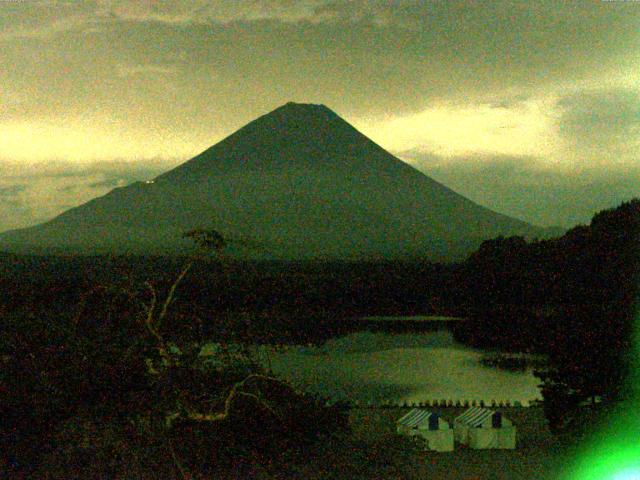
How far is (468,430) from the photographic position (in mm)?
13219

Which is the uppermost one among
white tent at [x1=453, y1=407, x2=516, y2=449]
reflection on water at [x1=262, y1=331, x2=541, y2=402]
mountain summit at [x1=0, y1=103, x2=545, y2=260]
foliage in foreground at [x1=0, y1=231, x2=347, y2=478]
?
mountain summit at [x1=0, y1=103, x2=545, y2=260]

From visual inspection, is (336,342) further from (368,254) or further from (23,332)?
(368,254)

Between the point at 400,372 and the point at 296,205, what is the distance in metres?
85.1

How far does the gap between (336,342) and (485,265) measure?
489 inches

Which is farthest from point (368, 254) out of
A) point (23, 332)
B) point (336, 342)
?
point (23, 332)

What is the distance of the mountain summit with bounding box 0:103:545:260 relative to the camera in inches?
3989

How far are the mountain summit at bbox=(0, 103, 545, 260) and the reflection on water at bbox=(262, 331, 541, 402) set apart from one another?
63.6m

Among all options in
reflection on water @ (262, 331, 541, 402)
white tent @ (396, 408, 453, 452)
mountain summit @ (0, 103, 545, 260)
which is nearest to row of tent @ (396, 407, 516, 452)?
white tent @ (396, 408, 453, 452)

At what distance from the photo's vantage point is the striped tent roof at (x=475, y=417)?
1305 cm

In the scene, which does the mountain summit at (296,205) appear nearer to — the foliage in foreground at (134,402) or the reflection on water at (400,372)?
the reflection on water at (400,372)

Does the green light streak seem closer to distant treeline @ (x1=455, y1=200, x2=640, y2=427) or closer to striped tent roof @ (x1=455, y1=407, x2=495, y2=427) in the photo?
distant treeline @ (x1=455, y1=200, x2=640, y2=427)

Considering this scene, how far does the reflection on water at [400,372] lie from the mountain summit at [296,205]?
6362cm

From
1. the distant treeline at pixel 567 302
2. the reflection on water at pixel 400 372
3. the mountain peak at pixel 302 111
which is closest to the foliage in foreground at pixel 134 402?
→ the distant treeline at pixel 567 302

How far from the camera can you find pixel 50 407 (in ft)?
21.8
